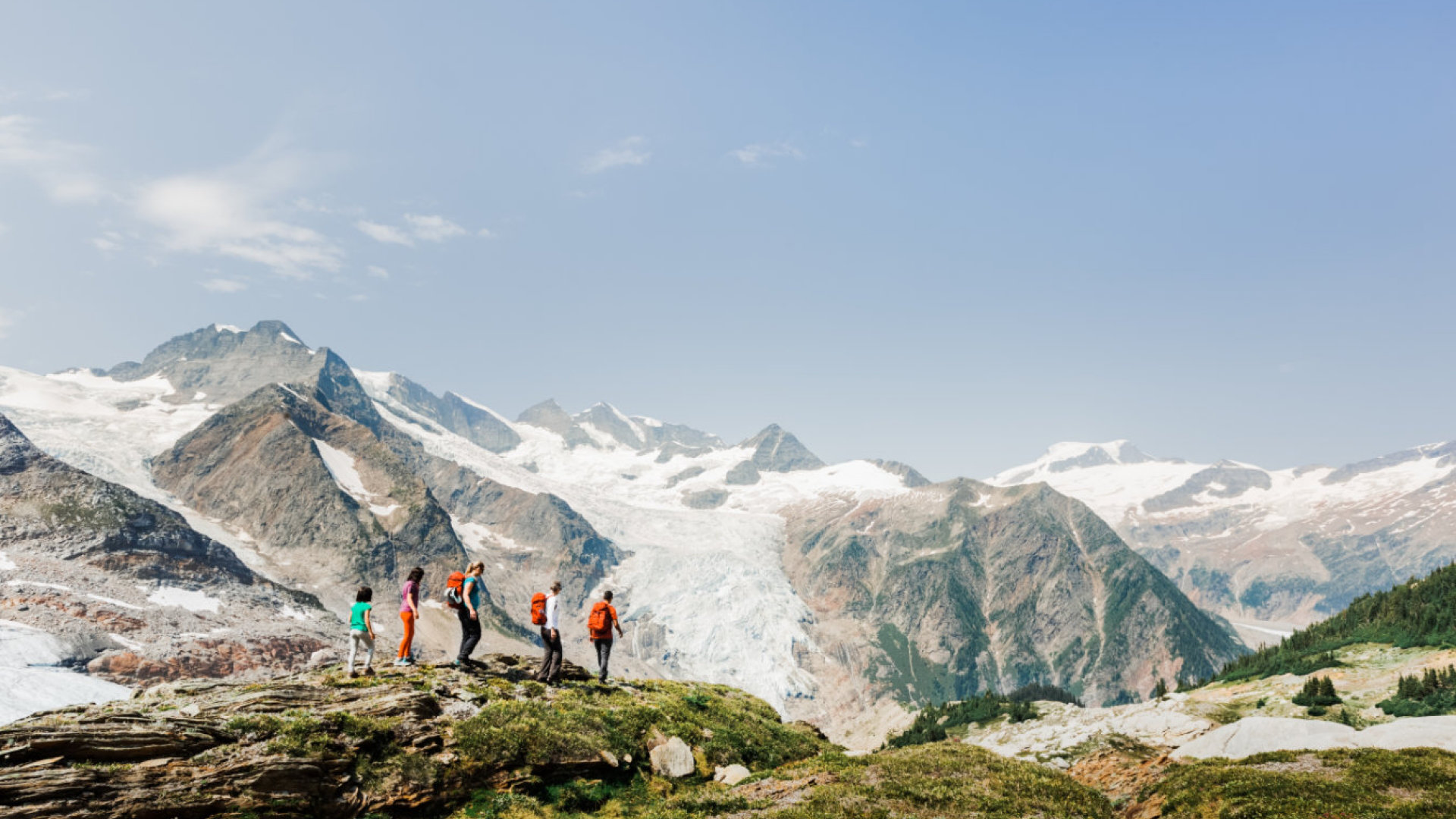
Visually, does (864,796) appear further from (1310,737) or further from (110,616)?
(110,616)

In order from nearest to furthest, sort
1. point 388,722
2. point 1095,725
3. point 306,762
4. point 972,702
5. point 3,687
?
point 306,762, point 388,722, point 1095,725, point 3,687, point 972,702

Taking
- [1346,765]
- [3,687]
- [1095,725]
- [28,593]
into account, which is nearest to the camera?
[1346,765]

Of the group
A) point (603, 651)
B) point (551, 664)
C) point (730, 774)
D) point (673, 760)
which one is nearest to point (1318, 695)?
point (730, 774)

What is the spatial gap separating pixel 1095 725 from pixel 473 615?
46.1 metres

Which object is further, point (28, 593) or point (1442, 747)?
point (28, 593)

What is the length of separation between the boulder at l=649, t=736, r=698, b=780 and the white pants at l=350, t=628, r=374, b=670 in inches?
488

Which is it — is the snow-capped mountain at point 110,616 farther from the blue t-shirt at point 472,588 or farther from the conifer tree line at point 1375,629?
the conifer tree line at point 1375,629


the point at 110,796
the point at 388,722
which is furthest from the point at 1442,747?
the point at 110,796

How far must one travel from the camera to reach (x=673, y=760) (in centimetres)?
2495

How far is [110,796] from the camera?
14.7m

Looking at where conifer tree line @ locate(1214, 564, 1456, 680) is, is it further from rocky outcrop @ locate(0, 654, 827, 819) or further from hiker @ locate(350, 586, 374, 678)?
→ hiker @ locate(350, 586, 374, 678)

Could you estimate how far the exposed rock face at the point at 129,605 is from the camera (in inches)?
5886

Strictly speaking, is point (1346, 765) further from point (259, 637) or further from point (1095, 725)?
point (259, 637)

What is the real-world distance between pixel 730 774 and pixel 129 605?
21522cm
